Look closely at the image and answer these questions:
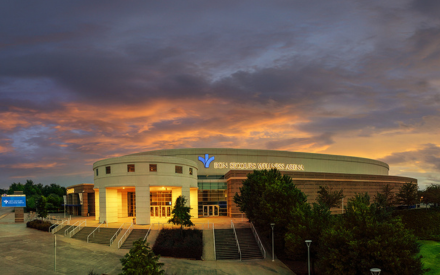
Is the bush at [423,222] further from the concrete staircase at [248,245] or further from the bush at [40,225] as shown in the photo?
the bush at [40,225]

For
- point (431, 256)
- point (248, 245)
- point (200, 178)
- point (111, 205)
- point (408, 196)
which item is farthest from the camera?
point (408, 196)

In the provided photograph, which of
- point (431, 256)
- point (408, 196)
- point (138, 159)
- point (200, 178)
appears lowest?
point (431, 256)

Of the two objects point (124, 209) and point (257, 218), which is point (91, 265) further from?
point (124, 209)

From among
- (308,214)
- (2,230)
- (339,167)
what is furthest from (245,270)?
(339,167)

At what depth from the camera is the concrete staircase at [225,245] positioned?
37.1m

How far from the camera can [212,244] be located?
39.4 meters

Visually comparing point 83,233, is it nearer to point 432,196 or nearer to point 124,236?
point 124,236

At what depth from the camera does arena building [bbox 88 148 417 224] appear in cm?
4978

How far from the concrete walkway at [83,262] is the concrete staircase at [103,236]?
4.40 ft

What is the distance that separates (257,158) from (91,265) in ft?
177

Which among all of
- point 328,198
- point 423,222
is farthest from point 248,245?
point 423,222

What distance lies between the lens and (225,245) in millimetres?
39406

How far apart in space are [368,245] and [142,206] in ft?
104

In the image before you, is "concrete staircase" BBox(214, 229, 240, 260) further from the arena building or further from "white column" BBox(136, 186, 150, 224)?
the arena building
